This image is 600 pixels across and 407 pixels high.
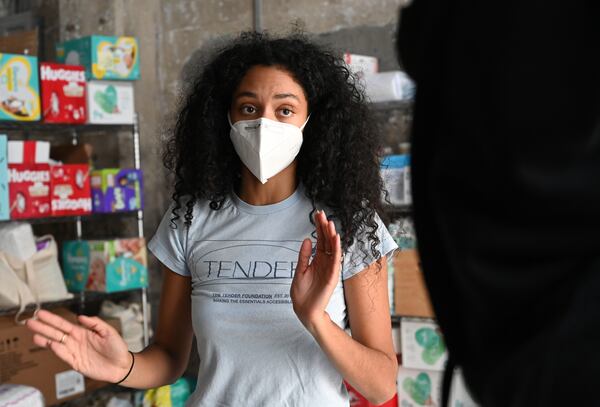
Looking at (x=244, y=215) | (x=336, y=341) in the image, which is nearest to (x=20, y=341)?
(x=244, y=215)

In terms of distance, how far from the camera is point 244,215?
1.62 meters

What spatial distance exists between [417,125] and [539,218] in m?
0.13

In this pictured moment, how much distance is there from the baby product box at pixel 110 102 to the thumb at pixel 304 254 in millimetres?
2821

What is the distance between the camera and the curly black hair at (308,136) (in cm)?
165

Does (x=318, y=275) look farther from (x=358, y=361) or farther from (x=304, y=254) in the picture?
(x=358, y=361)

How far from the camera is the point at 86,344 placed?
4.94 feet

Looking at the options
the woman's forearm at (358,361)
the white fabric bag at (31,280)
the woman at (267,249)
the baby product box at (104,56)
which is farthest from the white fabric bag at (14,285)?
the woman's forearm at (358,361)

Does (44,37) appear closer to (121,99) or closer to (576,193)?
(121,99)

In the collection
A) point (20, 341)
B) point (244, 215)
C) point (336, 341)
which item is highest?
point (244, 215)

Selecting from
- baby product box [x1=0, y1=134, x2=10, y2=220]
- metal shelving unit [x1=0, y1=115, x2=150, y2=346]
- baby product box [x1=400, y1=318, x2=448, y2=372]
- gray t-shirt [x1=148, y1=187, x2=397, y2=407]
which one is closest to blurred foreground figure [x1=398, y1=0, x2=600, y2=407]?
gray t-shirt [x1=148, y1=187, x2=397, y2=407]

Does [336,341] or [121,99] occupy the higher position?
[121,99]

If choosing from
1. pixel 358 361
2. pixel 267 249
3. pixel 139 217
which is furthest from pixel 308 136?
pixel 139 217

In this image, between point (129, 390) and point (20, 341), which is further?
→ point (129, 390)

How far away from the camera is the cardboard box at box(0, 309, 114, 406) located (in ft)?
11.2
